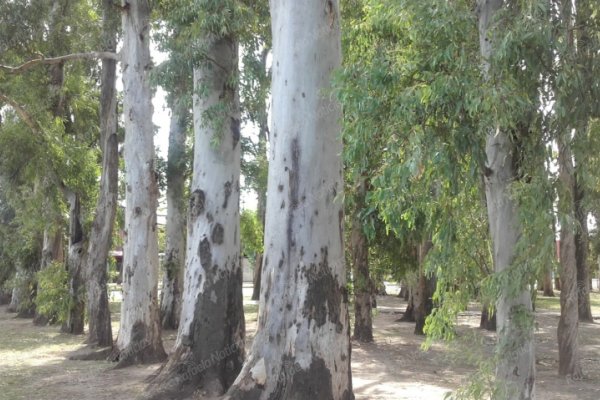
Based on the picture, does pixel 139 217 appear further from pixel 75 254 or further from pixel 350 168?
pixel 75 254

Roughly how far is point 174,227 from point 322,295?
13.7 m

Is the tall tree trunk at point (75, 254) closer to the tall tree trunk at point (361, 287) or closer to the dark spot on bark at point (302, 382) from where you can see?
Answer: the tall tree trunk at point (361, 287)

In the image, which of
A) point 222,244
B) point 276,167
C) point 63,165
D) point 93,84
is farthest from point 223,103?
point 93,84

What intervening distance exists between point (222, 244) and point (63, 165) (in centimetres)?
1088

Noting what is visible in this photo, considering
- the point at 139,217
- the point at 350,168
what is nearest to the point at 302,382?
the point at 350,168

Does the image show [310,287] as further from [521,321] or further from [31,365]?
[31,365]

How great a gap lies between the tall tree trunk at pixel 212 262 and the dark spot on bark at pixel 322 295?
286 cm

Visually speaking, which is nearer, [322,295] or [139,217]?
[322,295]

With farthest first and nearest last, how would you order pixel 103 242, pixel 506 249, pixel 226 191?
pixel 103 242, pixel 226 191, pixel 506 249

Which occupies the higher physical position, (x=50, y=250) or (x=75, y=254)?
(x=50, y=250)

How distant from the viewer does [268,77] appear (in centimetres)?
1448

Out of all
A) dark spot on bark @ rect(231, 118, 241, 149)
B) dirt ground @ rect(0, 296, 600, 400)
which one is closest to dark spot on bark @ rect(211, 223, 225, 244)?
dark spot on bark @ rect(231, 118, 241, 149)

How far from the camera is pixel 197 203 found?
11555mm

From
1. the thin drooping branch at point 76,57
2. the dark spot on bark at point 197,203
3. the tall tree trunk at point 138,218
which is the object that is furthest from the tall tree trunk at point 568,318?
the thin drooping branch at point 76,57
